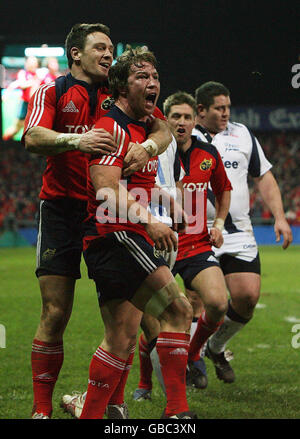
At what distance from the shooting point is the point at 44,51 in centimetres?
2381

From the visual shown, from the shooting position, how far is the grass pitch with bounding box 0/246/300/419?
4230 mm

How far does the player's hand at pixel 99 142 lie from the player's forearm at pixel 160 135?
274 mm

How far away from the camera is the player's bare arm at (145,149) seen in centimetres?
317

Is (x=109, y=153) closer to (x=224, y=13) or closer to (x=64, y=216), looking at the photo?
(x=64, y=216)

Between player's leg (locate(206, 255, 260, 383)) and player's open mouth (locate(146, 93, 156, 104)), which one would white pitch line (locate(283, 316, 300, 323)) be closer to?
player's leg (locate(206, 255, 260, 383))

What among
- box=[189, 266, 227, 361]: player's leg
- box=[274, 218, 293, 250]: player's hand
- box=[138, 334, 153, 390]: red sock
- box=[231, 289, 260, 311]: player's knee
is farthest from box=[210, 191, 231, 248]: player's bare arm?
box=[138, 334, 153, 390]: red sock

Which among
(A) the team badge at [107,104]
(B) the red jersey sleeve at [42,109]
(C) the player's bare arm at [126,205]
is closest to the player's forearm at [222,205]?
(A) the team badge at [107,104]

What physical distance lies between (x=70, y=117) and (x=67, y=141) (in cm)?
58

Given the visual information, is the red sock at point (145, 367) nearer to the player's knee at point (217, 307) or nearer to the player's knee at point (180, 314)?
the player's knee at point (217, 307)

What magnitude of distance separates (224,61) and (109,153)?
1628cm

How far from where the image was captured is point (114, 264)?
3.23 metres
